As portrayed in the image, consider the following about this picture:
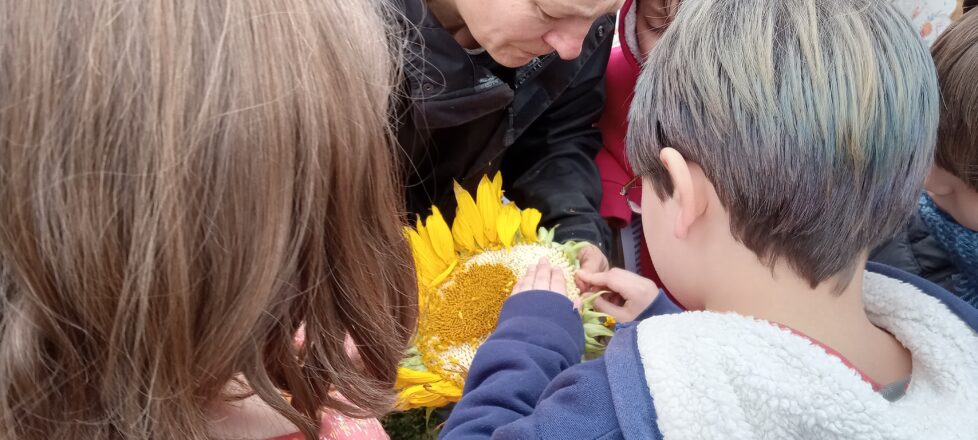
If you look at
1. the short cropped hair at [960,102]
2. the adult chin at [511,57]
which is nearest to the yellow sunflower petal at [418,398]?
the adult chin at [511,57]

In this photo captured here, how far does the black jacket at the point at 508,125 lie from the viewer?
119cm

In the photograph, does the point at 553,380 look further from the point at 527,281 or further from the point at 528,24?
the point at 528,24

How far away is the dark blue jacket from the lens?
2.35ft

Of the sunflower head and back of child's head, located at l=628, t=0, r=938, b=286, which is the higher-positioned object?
back of child's head, located at l=628, t=0, r=938, b=286

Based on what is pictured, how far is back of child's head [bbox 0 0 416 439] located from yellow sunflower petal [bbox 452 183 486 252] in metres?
0.56

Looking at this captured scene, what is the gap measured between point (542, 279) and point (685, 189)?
0.33 m

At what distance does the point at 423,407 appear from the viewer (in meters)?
1.14

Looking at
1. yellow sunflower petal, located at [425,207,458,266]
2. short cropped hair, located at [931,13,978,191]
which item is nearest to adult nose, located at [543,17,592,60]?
yellow sunflower petal, located at [425,207,458,266]

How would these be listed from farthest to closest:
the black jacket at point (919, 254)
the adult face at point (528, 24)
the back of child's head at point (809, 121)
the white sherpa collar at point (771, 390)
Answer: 1. the black jacket at point (919, 254)
2. the adult face at point (528, 24)
3. the back of child's head at point (809, 121)
4. the white sherpa collar at point (771, 390)

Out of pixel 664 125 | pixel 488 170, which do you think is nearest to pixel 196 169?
pixel 664 125

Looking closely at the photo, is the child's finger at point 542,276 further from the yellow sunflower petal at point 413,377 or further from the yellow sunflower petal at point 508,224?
the yellow sunflower petal at point 413,377

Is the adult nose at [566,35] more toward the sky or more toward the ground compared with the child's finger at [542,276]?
more toward the sky

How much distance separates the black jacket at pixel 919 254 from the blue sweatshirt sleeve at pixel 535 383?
74 cm

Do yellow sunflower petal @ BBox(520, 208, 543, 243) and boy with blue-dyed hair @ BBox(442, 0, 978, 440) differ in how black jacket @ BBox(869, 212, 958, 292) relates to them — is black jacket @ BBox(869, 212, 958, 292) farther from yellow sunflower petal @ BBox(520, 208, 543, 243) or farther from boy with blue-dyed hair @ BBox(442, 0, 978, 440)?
yellow sunflower petal @ BBox(520, 208, 543, 243)
